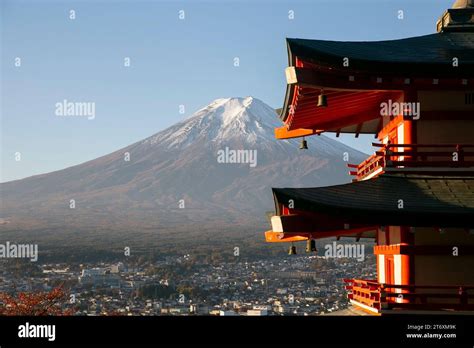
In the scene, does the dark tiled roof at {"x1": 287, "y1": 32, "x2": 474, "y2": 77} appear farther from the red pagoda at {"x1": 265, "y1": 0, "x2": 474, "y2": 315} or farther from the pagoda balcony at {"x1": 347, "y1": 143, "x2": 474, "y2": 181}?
the pagoda balcony at {"x1": 347, "y1": 143, "x2": 474, "y2": 181}

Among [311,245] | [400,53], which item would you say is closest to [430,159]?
[400,53]

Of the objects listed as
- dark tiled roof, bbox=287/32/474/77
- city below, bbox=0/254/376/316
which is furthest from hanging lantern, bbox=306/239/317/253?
city below, bbox=0/254/376/316

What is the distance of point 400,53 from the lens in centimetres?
1909

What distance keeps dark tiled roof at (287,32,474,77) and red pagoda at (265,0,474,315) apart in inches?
0.9

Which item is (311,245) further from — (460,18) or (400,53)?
(460,18)

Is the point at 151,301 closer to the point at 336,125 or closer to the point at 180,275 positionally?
the point at 180,275

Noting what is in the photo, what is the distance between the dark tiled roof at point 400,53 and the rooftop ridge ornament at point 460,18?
179 mm

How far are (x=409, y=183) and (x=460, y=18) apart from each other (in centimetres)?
519

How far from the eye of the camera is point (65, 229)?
6319 inches

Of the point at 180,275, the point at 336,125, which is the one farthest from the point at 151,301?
the point at 336,125

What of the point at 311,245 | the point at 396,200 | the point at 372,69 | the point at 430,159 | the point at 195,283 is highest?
the point at 372,69

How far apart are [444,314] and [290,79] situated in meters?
5.77

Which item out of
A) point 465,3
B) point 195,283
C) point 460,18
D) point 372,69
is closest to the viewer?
point 372,69
